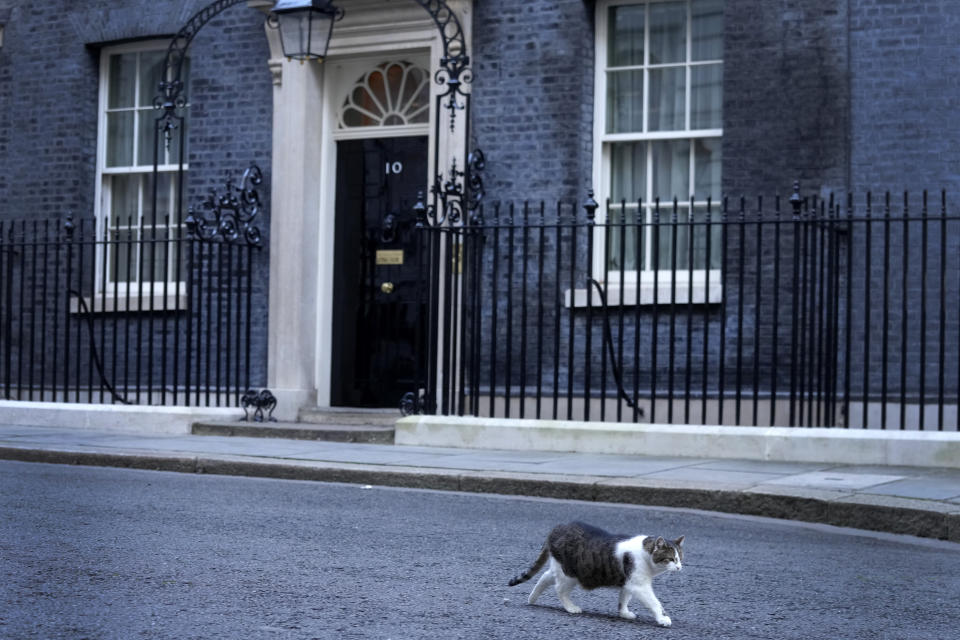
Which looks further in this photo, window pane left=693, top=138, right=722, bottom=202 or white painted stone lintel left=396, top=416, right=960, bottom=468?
window pane left=693, top=138, right=722, bottom=202

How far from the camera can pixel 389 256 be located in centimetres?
1323

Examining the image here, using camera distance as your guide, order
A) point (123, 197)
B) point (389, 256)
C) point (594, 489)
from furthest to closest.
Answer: point (123, 197)
point (389, 256)
point (594, 489)

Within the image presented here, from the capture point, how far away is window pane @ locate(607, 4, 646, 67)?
12453 millimetres

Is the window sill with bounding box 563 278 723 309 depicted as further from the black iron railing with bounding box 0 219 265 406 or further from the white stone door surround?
the black iron railing with bounding box 0 219 265 406

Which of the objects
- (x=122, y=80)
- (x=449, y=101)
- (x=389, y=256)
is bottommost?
(x=389, y=256)

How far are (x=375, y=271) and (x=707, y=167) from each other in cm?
329

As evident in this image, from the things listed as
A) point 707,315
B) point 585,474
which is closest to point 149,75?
point 707,315

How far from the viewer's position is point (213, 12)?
13.9 meters

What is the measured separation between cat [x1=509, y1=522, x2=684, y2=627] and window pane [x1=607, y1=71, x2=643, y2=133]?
8122 mm

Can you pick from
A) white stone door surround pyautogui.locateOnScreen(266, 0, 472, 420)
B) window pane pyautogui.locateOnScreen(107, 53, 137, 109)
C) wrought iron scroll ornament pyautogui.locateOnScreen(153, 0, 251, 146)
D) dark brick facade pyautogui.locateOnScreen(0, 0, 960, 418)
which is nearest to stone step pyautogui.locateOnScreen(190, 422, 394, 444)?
white stone door surround pyautogui.locateOnScreen(266, 0, 472, 420)

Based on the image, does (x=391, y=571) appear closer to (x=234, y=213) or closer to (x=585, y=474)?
(x=585, y=474)

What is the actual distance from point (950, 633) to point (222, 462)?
6.05 metres

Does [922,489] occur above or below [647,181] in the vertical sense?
below

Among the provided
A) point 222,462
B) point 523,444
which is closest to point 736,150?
point 523,444
